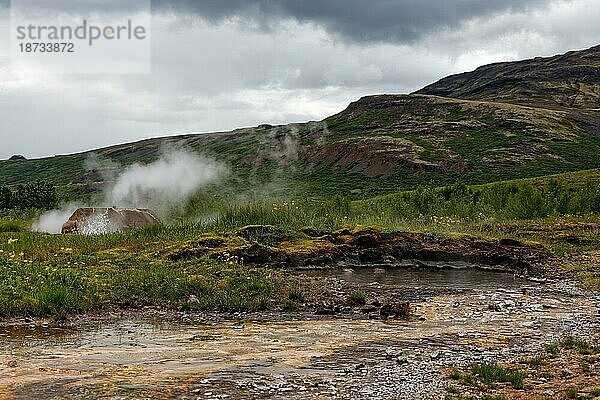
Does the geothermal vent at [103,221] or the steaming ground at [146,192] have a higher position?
the steaming ground at [146,192]

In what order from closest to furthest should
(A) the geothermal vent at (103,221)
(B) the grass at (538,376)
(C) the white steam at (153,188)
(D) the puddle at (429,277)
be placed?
(B) the grass at (538,376) < (D) the puddle at (429,277) < (A) the geothermal vent at (103,221) < (C) the white steam at (153,188)

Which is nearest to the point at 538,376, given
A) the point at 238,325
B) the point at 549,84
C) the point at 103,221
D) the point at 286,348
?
the point at 286,348

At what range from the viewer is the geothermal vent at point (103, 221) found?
105 feet

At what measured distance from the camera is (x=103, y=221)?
32.2 m

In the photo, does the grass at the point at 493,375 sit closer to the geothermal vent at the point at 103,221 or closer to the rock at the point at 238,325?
the rock at the point at 238,325

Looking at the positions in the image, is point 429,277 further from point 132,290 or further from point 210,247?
point 132,290

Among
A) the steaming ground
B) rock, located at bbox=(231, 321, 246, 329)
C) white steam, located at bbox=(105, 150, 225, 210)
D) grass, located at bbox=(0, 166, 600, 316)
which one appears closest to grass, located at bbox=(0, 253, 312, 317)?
grass, located at bbox=(0, 166, 600, 316)

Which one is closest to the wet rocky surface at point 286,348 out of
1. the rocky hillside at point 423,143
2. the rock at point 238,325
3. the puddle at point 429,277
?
the rock at point 238,325

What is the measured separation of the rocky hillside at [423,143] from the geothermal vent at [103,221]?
42990mm

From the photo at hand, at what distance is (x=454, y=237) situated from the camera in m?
26.0

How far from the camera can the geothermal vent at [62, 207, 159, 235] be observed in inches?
1260

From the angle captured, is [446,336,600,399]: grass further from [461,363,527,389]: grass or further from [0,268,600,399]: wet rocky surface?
[0,268,600,399]: wet rocky surface

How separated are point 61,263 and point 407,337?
40.8 feet

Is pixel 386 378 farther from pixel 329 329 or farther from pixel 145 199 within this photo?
pixel 145 199
